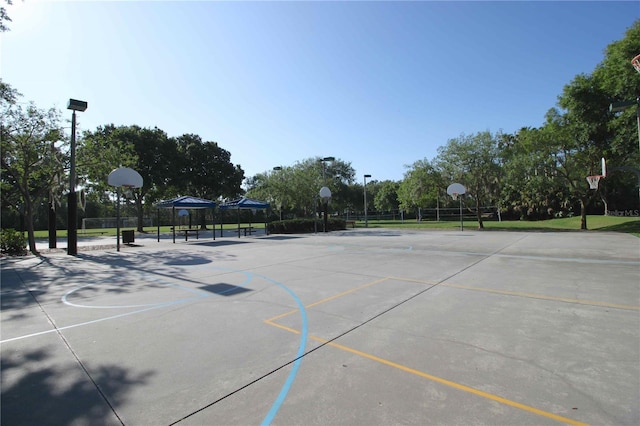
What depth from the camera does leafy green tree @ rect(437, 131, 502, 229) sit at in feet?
85.5

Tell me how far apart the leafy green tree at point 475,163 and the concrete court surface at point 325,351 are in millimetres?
20538

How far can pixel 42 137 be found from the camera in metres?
14.3

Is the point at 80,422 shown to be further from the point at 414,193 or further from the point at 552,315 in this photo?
the point at 414,193

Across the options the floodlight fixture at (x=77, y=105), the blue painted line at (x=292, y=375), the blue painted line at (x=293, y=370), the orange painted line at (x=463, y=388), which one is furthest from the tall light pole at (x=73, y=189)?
the orange painted line at (x=463, y=388)

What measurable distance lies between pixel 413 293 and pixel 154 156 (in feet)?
106

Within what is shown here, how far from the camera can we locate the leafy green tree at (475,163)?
85.5 ft

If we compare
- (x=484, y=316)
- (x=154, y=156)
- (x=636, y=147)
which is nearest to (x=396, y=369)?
(x=484, y=316)

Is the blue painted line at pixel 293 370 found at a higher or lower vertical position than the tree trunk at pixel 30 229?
lower

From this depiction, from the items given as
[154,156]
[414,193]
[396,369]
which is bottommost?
[396,369]

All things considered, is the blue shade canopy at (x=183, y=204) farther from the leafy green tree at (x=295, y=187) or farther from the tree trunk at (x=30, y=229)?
the leafy green tree at (x=295, y=187)

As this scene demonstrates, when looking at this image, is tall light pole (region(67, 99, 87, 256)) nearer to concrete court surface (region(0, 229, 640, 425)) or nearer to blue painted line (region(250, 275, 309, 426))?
concrete court surface (region(0, 229, 640, 425))

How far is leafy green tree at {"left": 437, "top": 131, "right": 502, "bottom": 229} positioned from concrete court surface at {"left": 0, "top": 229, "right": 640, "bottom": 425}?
2054cm

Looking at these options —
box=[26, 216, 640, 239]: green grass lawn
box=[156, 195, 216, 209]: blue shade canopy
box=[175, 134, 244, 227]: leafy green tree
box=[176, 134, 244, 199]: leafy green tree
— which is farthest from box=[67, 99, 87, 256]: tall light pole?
box=[176, 134, 244, 199]: leafy green tree

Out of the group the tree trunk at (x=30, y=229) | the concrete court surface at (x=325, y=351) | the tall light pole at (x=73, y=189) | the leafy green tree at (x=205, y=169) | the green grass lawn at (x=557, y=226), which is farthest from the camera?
the leafy green tree at (x=205, y=169)
